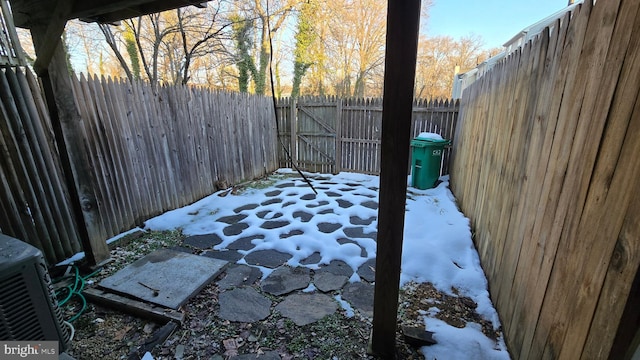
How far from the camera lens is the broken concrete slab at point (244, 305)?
6.79ft

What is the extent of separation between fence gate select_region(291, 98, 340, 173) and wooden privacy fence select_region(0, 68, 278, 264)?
1.47m

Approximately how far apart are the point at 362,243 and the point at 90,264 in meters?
2.88

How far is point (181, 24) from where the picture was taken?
23.2 feet

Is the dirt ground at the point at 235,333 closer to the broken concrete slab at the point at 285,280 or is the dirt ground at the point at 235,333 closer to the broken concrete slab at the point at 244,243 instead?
the broken concrete slab at the point at 285,280

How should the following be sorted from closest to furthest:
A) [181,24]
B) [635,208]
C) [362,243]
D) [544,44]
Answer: [635,208] → [544,44] → [362,243] → [181,24]

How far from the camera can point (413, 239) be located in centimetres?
307

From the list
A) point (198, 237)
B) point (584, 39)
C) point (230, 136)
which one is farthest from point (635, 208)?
point (230, 136)

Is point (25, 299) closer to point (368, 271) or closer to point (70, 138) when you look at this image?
point (70, 138)

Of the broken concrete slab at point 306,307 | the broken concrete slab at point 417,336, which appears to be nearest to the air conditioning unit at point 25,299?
the broken concrete slab at point 306,307

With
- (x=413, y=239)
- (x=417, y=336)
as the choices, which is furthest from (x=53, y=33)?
(x=413, y=239)

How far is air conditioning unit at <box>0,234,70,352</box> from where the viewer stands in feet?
4.60

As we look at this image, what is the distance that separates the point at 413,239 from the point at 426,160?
8.06ft

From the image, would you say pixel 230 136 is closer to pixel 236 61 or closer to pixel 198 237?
pixel 198 237

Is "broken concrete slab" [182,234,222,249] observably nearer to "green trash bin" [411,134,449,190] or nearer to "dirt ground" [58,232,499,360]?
"dirt ground" [58,232,499,360]
